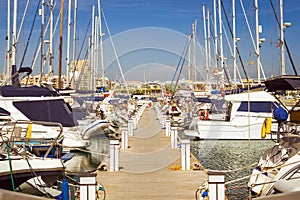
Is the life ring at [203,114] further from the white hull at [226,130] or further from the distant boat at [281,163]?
the distant boat at [281,163]

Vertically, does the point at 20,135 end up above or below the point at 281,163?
above

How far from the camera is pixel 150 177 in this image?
1309 cm

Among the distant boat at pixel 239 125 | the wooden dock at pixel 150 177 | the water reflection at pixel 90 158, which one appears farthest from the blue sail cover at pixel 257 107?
the wooden dock at pixel 150 177

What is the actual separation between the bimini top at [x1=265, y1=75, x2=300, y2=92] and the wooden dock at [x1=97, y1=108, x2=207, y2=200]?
326 centimetres

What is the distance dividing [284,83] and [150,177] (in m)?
4.81

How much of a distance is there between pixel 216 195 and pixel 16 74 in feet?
51.6

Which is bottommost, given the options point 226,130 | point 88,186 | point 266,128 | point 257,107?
point 226,130

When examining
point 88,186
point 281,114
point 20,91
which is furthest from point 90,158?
point 88,186

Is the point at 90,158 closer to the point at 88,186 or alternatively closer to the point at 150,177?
the point at 150,177

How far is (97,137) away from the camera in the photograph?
2598cm

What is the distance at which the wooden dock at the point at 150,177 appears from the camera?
11.0 m

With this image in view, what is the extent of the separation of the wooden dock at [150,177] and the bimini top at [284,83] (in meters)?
3.26

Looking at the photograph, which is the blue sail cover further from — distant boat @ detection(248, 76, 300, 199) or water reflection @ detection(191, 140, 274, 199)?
distant boat @ detection(248, 76, 300, 199)

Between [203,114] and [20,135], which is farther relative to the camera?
[203,114]
